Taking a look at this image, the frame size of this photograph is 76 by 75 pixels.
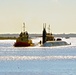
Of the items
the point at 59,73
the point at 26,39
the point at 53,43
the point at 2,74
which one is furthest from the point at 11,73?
the point at 53,43

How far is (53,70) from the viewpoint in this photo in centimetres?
7469

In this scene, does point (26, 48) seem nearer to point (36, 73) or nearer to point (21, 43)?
point (21, 43)

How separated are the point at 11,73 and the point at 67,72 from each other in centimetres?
814

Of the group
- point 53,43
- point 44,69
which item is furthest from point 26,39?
point 44,69

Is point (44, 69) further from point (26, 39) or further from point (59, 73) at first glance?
point (26, 39)

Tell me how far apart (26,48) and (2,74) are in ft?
323

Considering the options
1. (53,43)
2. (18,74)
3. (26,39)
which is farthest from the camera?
(53,43)

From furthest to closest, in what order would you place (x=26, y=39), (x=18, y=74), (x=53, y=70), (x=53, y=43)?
(x=53, y=43)
(x=26, y=39)
(x=53, y=70)
(x=18, y=74)

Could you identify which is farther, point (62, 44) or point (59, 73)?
point (62, 44)

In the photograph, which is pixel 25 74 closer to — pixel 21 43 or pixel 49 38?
pixel 21 43

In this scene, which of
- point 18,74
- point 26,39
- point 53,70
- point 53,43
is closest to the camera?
point 18,74

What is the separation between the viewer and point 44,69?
7681cm

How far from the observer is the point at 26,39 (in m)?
163

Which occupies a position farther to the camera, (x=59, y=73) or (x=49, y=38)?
(x=49, y=38)
